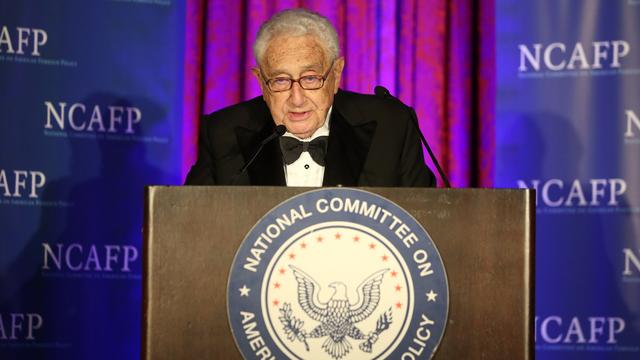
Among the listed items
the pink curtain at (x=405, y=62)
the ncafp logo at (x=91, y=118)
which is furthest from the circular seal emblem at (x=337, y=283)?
the pink curtain at (x=405, y=62)

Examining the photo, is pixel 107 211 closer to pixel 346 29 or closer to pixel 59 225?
pixel 59 225

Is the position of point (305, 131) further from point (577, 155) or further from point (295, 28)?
point (577, 155)

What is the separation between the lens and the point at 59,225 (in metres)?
3.61

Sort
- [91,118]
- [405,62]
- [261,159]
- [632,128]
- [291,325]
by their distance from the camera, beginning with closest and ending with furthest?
[291,325]
[261,159]
[632,128]
[91,118]
[405,62]

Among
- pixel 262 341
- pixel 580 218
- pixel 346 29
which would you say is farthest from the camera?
pixel 346 29

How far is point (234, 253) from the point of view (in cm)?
161

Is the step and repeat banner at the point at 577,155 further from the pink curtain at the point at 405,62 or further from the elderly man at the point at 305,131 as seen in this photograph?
the elderly man at the point at 305,131

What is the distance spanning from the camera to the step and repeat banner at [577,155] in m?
3.53

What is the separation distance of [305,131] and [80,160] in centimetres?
156

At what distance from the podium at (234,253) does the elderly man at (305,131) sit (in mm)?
654

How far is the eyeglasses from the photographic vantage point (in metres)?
2.39

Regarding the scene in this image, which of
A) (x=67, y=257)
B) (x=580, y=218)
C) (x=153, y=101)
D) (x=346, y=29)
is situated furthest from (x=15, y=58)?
(x=580, y=218)

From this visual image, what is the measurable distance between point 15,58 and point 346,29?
157 centimetres

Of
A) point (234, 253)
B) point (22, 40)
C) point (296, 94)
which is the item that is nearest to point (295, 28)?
point (296, 94)
